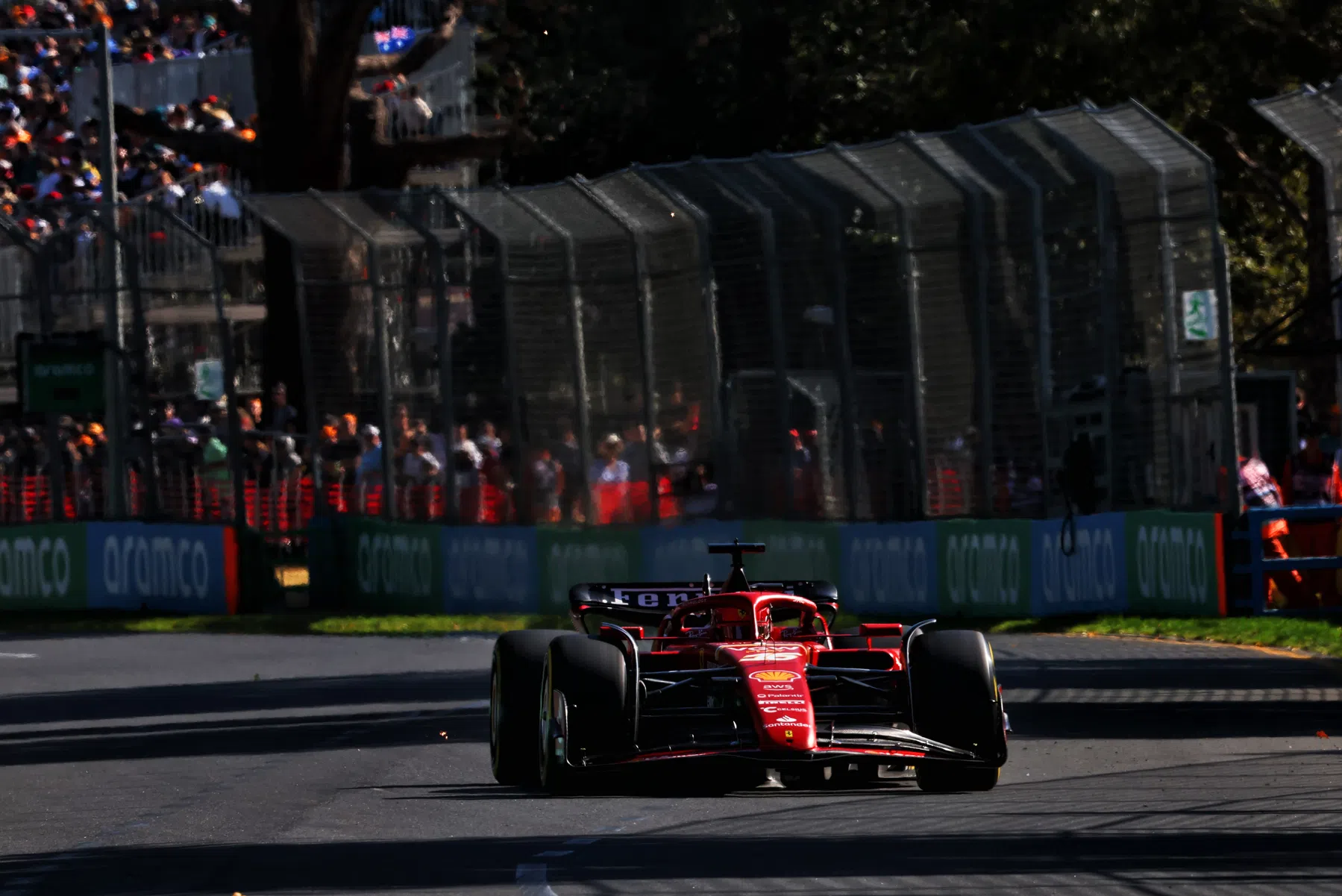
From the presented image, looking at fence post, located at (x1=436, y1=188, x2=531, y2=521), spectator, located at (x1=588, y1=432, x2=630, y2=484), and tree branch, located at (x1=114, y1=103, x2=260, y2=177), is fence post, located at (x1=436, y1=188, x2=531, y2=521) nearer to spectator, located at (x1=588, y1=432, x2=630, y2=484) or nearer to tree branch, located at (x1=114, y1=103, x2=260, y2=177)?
spectator, located at (x1=588, y1=432, x2=630, y2=484)

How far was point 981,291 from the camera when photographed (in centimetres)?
1997

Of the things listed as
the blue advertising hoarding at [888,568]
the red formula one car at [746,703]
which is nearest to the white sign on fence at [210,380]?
the blue advertising hoarding at [888,568]

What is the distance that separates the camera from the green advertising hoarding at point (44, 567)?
1009 inches

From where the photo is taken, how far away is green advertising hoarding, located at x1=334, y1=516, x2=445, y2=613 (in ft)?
77.7

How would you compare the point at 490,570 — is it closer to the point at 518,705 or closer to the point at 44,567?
the point at 44,567

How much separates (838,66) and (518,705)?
2391 centimetres

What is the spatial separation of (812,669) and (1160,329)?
9.77 m

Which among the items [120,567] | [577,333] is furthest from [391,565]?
[577,333]

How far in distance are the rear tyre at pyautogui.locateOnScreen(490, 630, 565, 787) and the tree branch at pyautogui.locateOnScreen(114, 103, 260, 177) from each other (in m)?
20.0

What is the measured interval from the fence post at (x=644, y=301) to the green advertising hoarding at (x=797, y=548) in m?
1.22

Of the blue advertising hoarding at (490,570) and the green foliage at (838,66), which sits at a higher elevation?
the green foliage at (838,66)

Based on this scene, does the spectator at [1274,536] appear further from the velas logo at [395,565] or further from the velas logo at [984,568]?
the velas logo at [395,565]

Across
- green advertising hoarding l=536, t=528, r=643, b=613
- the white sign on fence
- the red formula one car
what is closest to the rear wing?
the red formula one car

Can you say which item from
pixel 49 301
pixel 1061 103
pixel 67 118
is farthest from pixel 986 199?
pixel 67 118
